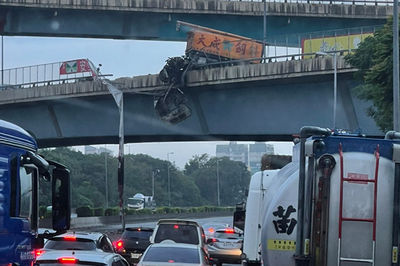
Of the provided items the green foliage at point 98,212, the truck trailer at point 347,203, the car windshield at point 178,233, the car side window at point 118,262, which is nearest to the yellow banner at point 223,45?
the car windshield at point 178,233

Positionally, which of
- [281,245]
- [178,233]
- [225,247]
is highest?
[281,245]

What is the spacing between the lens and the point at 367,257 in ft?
36.8

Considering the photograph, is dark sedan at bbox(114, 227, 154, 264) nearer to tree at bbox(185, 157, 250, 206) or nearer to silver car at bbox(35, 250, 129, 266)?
silver car at bbox(35, 250, 129, 266)

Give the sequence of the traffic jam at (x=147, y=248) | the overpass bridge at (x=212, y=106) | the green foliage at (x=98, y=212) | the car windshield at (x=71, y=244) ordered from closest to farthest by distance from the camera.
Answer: the traffic jam at (x=147, y=248) → the car windshield at (x=71, y=244) → the overpass bridge at (x=212, y=106) → the green foliage at (x=98, y=212)

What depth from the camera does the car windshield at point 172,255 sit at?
1822 cm

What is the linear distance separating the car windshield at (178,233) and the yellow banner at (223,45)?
21.5 metres

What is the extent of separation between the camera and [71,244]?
19.8 metres

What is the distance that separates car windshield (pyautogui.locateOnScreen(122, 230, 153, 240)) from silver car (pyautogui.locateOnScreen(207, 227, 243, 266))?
9.51ft

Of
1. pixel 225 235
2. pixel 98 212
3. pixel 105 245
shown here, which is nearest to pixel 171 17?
pixel 225 235

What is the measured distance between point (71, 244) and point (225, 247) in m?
11.7

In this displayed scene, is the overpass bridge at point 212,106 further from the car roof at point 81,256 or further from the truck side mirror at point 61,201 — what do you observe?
the truck side mirror at point 61,201

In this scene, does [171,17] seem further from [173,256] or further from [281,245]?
[281,245]

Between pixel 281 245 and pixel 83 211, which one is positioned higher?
pixel 281 245

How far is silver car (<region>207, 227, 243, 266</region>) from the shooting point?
99.7 ft
